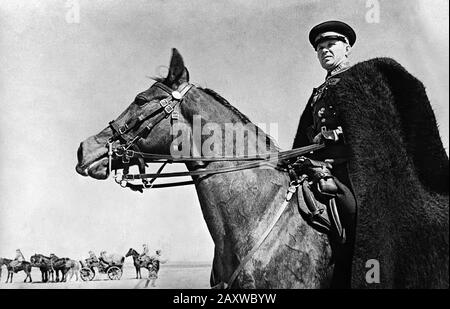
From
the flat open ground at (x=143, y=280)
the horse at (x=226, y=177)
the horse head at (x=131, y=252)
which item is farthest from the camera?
the horse head at (x=131, y=252)

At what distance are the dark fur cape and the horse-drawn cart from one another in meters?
6.53

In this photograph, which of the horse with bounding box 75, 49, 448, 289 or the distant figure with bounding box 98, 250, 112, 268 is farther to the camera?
the distant figure with bounding box 98, 250, 112, 268

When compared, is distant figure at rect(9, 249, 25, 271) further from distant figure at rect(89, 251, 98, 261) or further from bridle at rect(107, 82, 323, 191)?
bridle at rect(107, 82, 323, 191)

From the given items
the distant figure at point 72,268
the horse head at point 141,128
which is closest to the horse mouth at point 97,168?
the horse head at point 141,128

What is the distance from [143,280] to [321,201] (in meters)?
7.28

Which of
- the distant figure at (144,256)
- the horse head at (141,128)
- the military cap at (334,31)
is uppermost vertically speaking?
the military cap at (334,31)

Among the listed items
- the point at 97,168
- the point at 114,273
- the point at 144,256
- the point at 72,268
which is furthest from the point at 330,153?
the point at 114,273

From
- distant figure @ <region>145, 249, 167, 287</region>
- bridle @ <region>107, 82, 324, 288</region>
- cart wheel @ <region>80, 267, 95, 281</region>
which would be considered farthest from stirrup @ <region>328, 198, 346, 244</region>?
cart wheel @ <region>80, 267, 95, 281</region>

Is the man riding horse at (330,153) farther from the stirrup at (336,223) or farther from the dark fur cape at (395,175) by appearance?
the dark fur cape at (395,175)

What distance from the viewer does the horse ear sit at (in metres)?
5.84

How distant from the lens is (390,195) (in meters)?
5.57

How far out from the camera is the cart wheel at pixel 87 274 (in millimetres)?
11829
